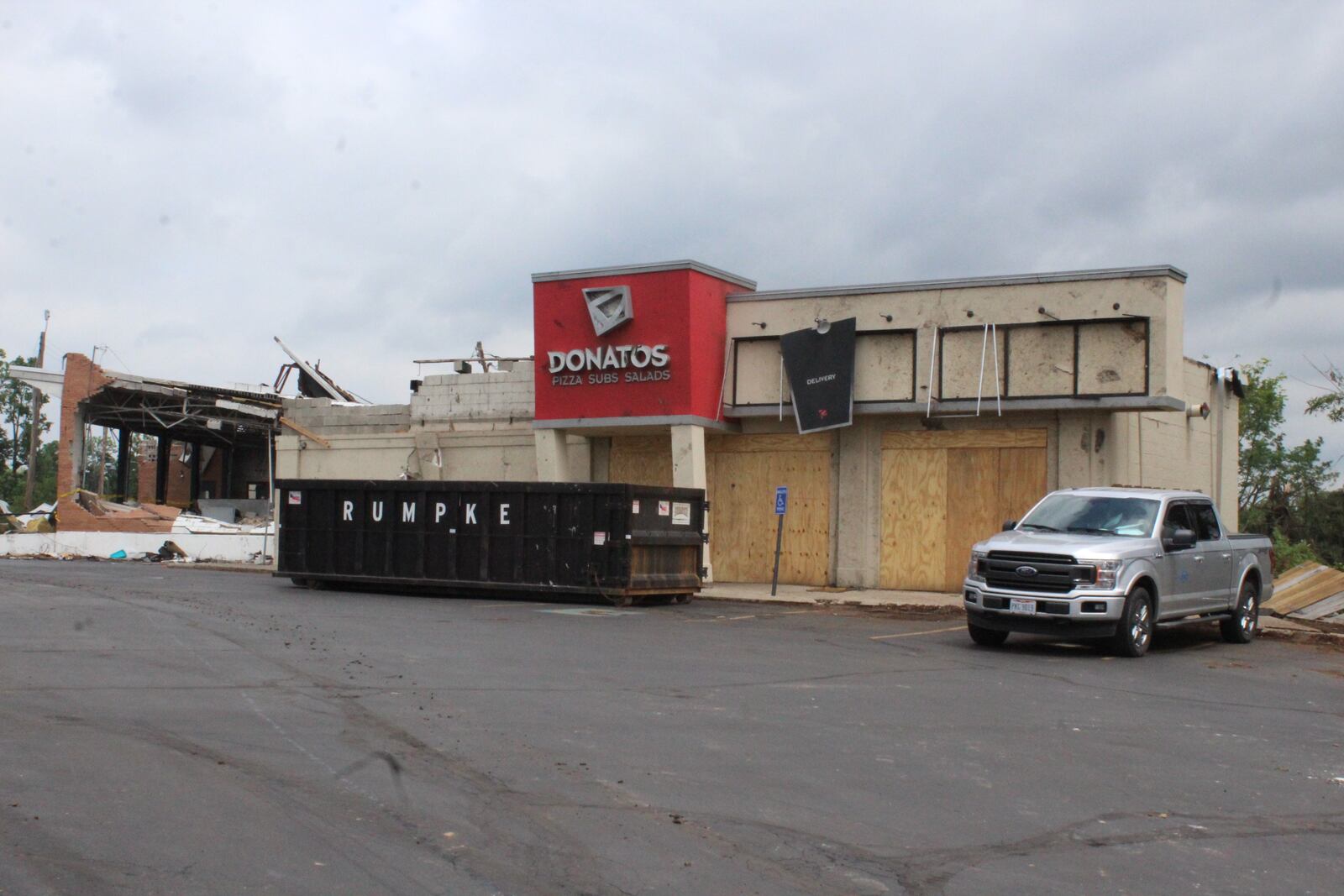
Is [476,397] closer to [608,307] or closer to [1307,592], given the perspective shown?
[608,307]

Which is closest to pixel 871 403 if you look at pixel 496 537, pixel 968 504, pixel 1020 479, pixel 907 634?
pixel 968 504

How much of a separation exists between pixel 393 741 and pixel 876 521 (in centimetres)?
1915

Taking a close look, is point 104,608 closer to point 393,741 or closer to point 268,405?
point 393,741

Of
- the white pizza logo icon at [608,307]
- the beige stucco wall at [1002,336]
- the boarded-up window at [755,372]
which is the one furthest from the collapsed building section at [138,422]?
the beige stucco wall at [1002,336]

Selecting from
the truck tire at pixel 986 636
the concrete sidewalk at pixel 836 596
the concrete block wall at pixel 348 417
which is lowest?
the concrete sidewalk at pixel 836 596

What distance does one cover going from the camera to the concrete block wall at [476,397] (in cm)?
3409

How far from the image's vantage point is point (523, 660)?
14.0 meters

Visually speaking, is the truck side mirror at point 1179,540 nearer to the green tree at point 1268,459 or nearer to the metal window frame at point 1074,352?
the metal window frame at point 1074,352

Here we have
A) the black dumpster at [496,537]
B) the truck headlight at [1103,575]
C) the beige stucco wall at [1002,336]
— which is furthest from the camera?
the beige stucco wall at [1002,336]

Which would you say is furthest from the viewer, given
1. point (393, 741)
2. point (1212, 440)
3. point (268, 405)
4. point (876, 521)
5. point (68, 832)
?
point (268, 405)

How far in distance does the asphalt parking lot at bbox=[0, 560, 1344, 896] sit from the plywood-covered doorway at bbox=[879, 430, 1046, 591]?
10182 millimetres

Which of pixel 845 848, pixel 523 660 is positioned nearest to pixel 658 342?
pixel 523 660

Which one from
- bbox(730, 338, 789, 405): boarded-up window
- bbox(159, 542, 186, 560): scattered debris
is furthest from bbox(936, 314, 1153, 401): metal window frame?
bbox(159, 542, 186, 560): scattered debris

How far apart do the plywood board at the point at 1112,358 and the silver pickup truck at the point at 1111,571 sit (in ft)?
21.0
